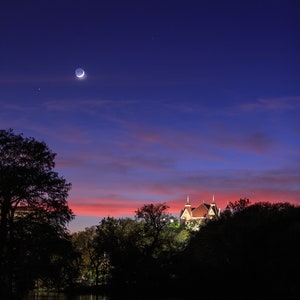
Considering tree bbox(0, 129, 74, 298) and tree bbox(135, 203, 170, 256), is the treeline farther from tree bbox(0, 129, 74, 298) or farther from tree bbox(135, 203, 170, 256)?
tree bbox(0, 129, 74, 298)

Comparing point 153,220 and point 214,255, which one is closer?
point 214,255

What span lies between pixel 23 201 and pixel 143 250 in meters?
37.5

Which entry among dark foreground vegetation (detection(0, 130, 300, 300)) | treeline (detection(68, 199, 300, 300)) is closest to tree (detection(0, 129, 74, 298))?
dark foreground vegetation (detection(0, 130, 300, 300))

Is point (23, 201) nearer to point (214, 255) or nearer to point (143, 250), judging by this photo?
point (214, 255)

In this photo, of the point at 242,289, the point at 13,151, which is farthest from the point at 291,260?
the point at 13,151

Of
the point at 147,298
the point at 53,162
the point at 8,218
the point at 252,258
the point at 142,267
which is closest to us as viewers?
the point at 8,218

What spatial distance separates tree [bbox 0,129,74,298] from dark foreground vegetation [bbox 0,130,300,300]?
82 mm

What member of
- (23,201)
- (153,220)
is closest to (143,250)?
(153,220)

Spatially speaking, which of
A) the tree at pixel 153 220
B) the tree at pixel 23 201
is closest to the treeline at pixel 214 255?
the tree at pixel 153 220

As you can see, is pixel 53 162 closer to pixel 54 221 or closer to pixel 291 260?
pixel 54 221

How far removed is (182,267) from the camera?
6738 cm

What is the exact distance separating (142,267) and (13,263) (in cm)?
3740

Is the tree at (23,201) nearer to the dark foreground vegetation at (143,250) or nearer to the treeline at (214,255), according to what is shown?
the dark foreground vegetation at (143,250)

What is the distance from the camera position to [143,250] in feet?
238
